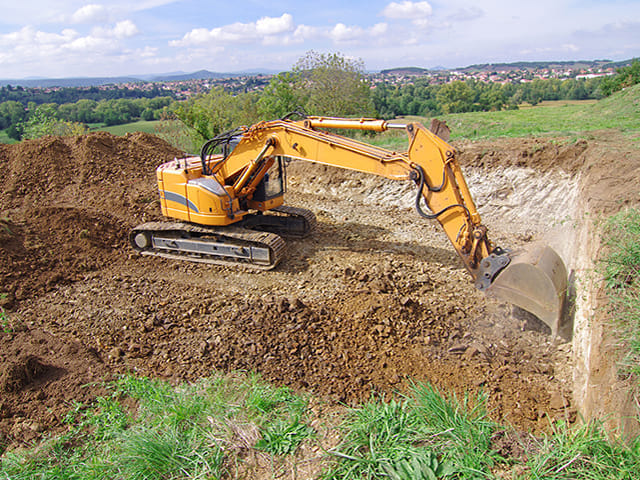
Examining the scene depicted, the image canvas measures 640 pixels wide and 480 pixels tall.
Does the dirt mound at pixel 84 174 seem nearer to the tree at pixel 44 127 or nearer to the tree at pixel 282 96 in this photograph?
the tree at pixel 44 127

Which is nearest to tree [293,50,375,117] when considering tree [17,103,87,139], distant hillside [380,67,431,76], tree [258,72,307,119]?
tree [258,72,307,119]

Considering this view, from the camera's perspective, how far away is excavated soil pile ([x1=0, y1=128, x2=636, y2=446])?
187 inches

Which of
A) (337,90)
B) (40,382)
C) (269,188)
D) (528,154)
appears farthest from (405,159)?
(337,90)

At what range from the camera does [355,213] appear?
34.9 feet

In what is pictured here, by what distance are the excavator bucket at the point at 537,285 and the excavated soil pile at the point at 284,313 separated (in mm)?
563

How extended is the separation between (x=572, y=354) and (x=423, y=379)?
73.5 inches

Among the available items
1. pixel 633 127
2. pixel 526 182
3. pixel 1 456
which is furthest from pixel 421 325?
pixel 633 127

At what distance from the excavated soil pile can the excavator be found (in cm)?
47

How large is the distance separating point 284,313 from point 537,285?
336cm

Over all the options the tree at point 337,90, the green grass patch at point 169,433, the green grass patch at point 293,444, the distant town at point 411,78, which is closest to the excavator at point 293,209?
the green grass patch at point 293,444

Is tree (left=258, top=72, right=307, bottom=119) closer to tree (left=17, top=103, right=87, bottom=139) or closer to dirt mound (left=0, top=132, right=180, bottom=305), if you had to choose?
tree (left=17, top=103, right=87, bottom=139)

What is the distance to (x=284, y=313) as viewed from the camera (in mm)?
6070

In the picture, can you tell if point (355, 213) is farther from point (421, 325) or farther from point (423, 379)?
point (423, 379)

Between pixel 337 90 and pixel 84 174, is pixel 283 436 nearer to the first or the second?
pixel 84 174
